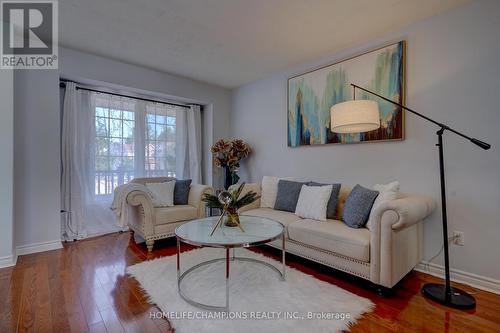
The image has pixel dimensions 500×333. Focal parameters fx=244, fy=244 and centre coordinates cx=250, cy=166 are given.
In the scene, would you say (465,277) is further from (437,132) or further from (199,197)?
(199,197)

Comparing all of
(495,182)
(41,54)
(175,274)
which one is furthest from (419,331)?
(41,54)

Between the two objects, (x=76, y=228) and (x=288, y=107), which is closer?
(x=76, y=228)

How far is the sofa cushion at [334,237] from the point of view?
6.50ft

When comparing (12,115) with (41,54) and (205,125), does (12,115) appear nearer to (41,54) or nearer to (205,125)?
(41,54)

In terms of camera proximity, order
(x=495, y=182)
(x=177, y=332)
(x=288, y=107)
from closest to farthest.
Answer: (x=177, y=332), (x=495, y=182), (x=288, y=107)

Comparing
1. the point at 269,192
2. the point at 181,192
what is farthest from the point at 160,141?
the point at 269,192

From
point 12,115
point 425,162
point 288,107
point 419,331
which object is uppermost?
point 288,107

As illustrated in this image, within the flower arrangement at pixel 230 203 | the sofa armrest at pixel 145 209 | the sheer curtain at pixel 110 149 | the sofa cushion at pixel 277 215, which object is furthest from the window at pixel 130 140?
the flower arrangement at pixel 230 203

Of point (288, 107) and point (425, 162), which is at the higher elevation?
point (288, 107)

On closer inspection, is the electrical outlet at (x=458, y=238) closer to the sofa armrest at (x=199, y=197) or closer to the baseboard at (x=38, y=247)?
the sofa armrest at (x=199, y=197)

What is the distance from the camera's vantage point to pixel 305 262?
2.58 m

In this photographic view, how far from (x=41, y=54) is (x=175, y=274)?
9.76ft

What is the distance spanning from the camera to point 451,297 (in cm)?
186

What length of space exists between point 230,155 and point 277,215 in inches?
62.2
